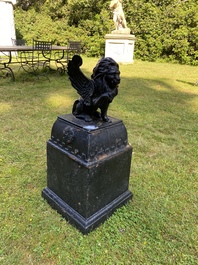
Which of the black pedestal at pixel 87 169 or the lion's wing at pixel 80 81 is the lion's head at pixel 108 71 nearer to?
the lion's wing at pixel 80 81

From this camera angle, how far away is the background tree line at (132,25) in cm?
1086

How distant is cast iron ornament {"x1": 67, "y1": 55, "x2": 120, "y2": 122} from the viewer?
54.4 inches

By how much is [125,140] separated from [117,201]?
1.72 ft

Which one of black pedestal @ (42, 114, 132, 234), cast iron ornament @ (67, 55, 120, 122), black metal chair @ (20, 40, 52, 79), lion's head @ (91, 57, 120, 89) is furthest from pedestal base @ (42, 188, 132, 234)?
black metal chair @ (20, 40, 52, 79)

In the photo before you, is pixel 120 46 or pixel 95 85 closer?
pixel 95 85

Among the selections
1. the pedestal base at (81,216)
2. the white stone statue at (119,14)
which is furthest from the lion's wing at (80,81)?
the white stone statue at (119,14)

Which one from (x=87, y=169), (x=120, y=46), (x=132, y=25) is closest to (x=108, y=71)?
(x=87, y=169)

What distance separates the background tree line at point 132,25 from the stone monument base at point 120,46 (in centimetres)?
194

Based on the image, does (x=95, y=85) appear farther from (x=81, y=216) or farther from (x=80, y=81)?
(x=81, y=216)

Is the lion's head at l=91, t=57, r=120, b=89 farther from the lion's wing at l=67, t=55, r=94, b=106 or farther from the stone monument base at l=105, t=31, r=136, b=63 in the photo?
the stone monument base at l=105, t=31, r=136, b=63

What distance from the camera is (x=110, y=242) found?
147 cm

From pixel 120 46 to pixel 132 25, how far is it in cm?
287

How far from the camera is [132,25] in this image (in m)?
12.0

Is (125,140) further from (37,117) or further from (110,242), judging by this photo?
(37,117)
